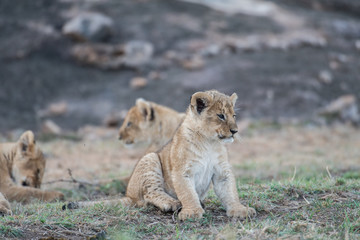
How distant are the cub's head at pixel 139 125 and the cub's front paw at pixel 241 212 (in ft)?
12.7

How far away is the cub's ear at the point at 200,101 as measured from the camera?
5.29 meters

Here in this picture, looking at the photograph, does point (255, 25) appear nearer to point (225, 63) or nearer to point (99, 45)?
point (225, 63)

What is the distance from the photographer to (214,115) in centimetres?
529

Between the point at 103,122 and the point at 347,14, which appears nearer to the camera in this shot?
the point at 103,122

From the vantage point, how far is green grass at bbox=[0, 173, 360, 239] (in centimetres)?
449

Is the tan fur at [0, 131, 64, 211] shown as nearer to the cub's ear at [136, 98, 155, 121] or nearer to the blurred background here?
the cub's ear at [136, 98, 155, 121]

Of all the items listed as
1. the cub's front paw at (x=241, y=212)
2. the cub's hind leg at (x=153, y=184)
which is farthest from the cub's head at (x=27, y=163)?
the cub's front paw at (x=241, y=212)

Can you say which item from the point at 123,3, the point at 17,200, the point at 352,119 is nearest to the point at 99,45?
the point at 123,3

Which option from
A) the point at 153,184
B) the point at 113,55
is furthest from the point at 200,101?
the point at 113,55

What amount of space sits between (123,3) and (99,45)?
11.8 ft

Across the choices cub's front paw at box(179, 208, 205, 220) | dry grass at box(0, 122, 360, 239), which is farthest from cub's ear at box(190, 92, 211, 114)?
cub's front paw at box(179, 208, 205, 220)

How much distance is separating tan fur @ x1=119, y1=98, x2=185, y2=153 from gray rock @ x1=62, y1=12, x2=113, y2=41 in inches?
383

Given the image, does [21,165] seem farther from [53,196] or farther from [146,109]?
[146,109]

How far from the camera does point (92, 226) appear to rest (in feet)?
15.9
